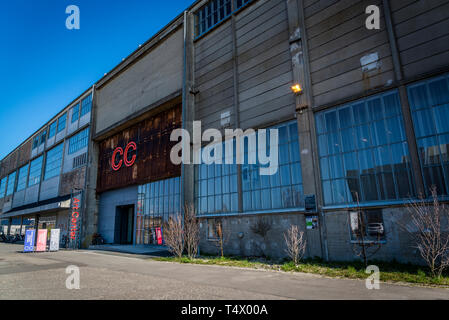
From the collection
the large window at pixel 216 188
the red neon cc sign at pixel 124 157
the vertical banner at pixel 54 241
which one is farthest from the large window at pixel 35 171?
the large window at pixel 216 188

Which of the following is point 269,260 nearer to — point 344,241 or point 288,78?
point 344,241

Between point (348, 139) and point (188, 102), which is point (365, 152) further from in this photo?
point (188, 102)

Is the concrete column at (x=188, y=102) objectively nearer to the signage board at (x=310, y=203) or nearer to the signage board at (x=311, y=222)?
the signage board at (x=310, y=203)

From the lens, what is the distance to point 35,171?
47.3 meters

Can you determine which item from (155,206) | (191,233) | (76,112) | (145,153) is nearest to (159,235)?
(155,206)

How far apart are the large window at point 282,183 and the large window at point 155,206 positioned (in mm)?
8292

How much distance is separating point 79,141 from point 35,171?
17.3m

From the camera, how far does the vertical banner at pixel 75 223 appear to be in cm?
2950

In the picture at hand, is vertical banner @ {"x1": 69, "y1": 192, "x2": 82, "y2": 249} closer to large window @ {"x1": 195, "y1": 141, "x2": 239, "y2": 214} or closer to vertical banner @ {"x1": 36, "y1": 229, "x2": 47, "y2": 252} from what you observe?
vertical banner @ {"x1": 36, "y1": 229, "x2": 47, "y2": 252}

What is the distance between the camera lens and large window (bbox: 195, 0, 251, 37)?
69.6 ft

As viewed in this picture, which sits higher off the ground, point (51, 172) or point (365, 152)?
point (51, 172)

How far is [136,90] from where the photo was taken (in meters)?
28.6

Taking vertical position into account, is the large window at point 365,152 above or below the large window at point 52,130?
below

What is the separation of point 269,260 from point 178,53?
742 inches
